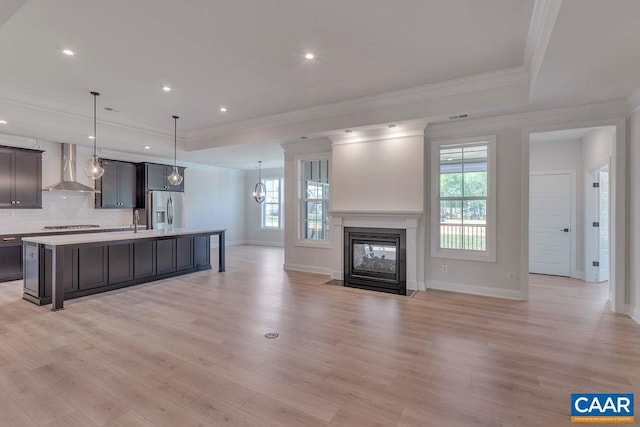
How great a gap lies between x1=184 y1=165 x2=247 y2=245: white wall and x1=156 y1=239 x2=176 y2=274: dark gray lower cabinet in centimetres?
372

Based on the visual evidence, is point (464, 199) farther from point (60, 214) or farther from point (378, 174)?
point (60, 214)

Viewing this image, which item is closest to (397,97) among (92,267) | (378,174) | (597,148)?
(378,174)

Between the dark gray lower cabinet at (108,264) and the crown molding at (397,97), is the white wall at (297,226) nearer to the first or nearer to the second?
the crown molding at (397,97)

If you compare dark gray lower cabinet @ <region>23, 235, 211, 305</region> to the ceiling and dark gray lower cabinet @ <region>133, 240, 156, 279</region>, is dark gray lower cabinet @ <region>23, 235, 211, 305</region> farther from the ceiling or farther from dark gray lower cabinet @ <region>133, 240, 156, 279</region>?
the ceiling

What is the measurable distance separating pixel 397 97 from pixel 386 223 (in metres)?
1.98

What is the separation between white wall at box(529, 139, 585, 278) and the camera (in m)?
5.90

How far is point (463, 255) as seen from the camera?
4930 millimetres

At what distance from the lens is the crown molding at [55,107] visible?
15.4 feet

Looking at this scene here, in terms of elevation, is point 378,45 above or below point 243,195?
above

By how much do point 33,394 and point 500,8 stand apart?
4.71 metres

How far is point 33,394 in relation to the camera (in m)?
2.23

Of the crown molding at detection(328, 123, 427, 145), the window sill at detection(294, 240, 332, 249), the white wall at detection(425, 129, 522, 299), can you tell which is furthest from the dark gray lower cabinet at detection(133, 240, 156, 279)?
the white wall at detection(425, 129, 522, 299)

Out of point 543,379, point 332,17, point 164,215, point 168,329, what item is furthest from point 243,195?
point 543,379

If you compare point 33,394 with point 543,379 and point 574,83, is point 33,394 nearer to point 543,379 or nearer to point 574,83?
point 543,379
